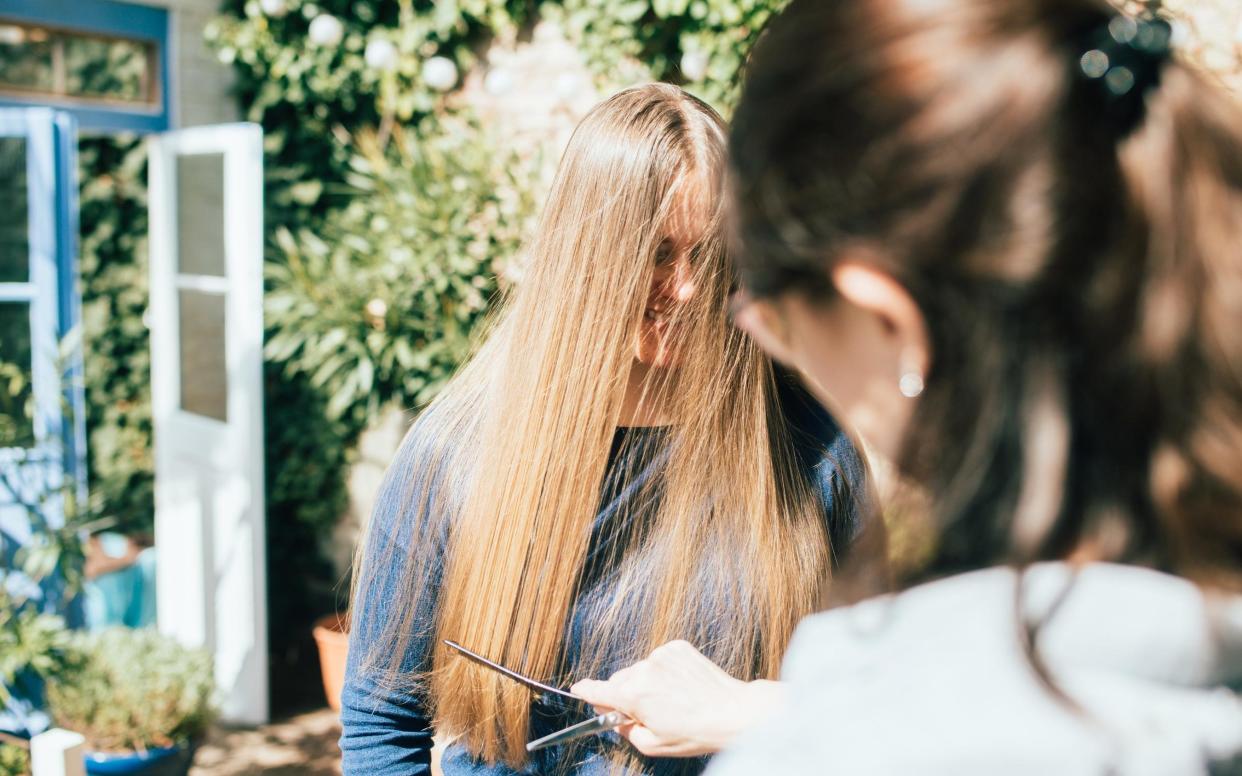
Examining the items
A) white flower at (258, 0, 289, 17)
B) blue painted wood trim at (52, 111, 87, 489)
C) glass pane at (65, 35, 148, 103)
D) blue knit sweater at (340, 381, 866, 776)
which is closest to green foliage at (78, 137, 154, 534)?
glass pane at (65, 35, 148, 103)

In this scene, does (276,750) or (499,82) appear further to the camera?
(499,82)

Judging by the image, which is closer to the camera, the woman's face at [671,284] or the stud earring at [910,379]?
the stud earring at [910,379]

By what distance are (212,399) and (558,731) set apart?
3567mm

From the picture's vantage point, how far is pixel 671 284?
129 cm

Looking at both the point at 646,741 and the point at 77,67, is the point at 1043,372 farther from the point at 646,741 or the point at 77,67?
the point at 77,67

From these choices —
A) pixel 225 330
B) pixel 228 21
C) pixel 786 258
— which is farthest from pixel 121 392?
pixel 786 258

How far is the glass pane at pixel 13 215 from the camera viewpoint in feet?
11.3

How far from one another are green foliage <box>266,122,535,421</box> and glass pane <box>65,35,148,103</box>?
0.97 metres

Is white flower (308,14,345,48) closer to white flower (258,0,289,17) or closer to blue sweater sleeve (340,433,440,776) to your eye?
white flower (258,0,289,17)

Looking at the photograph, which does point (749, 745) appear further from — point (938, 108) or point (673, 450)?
point (673, 450)

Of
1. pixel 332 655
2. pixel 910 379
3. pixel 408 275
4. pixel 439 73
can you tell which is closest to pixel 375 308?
pixel 408 275

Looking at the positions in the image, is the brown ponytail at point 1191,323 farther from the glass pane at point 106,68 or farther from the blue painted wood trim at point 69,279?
the glass pane at point 106,68

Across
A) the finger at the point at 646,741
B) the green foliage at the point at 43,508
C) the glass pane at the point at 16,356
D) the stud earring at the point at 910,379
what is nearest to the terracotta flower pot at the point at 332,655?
the green foliage at the point at 43,508

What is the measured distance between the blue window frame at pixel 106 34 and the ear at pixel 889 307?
434 cm
